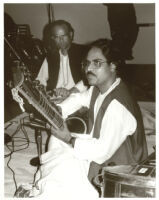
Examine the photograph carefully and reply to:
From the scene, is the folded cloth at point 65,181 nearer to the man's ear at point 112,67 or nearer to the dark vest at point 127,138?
the dark vest at point 127,138

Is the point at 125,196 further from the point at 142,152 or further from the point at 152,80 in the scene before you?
the point at 152,80

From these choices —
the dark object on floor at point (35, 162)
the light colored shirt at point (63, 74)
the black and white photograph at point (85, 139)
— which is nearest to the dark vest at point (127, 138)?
the black and white photograph at point (85, 139)

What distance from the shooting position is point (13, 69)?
1667 millimetres

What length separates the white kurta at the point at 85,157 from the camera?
6.07 ft

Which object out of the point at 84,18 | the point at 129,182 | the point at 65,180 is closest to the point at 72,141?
the point at 65,180

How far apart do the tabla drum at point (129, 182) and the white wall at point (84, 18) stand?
14.2ft

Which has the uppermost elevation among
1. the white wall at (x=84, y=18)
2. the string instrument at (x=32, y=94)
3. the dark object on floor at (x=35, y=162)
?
the white wall at (x=84, y=18)

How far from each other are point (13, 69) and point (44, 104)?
28cm

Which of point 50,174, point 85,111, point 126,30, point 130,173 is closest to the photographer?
point 130,173

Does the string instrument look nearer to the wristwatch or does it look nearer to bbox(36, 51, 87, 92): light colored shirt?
the wristwatch

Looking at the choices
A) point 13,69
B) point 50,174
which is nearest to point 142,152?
point 50,174

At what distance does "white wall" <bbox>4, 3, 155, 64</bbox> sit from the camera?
5.58 metres

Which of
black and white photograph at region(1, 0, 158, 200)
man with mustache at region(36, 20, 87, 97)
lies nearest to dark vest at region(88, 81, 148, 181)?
black and white photograph at region(1, 0, 158, 200)

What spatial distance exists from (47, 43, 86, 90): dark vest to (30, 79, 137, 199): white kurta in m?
1.72
